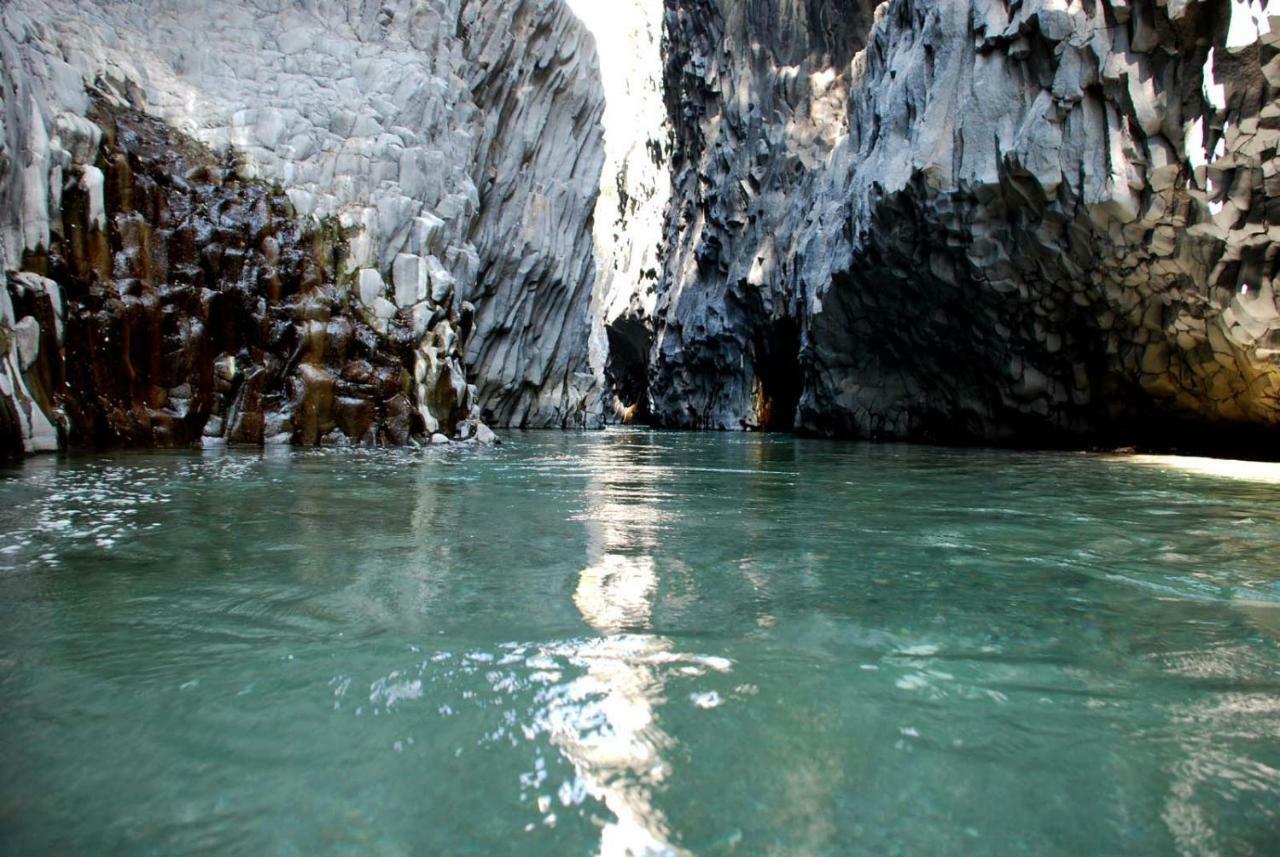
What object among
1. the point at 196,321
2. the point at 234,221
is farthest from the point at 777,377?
the point at 196,321

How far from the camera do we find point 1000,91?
14.2 meters

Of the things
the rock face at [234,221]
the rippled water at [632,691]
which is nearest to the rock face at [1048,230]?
the rippled water at [632,691]

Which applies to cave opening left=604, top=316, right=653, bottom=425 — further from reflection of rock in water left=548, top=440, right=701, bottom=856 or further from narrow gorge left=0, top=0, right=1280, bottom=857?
reflection of rock in water left=548, top=440, right=701, bottom=856

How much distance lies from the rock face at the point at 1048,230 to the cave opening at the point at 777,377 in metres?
2.50

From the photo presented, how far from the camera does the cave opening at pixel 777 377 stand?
96.6 ft

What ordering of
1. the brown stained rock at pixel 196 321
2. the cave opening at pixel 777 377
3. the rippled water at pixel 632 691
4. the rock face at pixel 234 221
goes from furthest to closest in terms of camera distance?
the cave opening at pixel 777 377, the brown stained rock at pixel 196 321, the rock face at pixel 234 221, the rippled water at pixel 632 691

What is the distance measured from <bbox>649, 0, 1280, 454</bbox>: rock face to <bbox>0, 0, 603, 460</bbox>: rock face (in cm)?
1086

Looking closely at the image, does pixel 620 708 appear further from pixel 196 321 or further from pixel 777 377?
pixel 777 377

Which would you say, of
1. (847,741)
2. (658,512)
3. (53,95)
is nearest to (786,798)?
(847,741)

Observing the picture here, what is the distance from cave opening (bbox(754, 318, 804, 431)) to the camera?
2945 centimetres

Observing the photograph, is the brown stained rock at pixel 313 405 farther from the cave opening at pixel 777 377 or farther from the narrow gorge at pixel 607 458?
the cave opening at pixel 777 377

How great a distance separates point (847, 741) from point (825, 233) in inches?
868

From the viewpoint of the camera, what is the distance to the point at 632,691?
2027 mm

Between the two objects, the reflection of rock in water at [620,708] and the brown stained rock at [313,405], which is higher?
the brown stained rock at [313,405]
